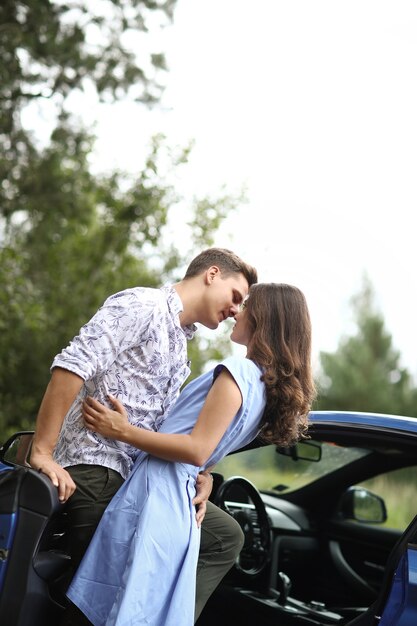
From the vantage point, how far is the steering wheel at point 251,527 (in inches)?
158

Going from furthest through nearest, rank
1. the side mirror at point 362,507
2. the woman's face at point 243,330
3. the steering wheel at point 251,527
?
the side mirror at point 362,507 → the steering wheel at point 251,527 → the woman's face at point 243,330

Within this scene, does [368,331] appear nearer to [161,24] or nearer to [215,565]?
[161,24]

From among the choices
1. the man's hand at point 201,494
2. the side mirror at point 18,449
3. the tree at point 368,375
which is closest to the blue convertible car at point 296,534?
the side mirror at point 18,449

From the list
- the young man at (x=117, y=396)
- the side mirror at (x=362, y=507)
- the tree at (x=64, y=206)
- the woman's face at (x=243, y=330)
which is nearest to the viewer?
the young man at (x=117, y=396)

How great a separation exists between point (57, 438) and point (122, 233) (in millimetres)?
10574

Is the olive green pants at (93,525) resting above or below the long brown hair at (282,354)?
below

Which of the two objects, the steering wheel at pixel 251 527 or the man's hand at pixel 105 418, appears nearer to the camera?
the man's hand at pixel 105 418

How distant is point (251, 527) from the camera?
4.05 m

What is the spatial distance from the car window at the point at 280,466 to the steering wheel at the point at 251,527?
85 millimetres

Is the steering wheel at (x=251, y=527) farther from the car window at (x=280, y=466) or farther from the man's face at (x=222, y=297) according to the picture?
the man's face at (x=222, y=297)

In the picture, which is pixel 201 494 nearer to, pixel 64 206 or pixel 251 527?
pixel 251 527

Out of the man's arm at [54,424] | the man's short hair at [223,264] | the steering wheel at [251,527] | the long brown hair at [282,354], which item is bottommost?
the steering wheel at [251,527]

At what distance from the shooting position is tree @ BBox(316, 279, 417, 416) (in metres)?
40.5

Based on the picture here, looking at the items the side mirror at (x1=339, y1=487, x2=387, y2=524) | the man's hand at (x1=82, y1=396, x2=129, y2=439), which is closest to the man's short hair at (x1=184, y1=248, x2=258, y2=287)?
the man's hand at (x1=82, y1=396, x2=129, y2=439)
